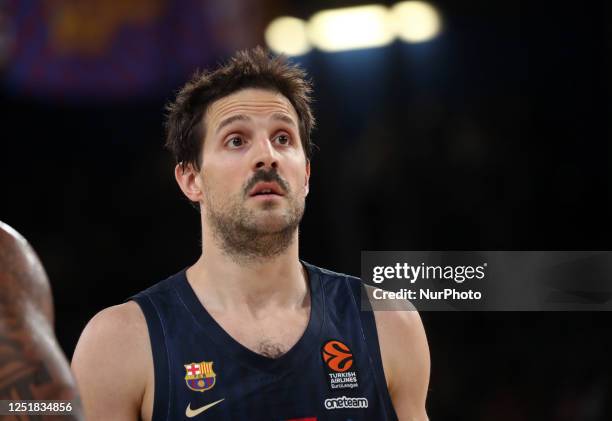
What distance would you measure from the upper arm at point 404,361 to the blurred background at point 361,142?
2.71 meters

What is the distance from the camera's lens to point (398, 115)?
6.08m

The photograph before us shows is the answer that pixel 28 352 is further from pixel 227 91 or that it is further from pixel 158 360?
pixel 227 91

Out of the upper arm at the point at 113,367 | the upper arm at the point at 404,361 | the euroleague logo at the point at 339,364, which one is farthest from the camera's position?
the upper arm at the point at 404,361

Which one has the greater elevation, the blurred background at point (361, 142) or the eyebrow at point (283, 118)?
the blurred background at point (361, 142)

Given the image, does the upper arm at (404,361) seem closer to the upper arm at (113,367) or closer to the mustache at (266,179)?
the mustache at (266,179)

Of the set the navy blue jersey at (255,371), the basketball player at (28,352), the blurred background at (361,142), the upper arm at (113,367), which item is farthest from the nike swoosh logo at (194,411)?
the blurred background at (361,142)

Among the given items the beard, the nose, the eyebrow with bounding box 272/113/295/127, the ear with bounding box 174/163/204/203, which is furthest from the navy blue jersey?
the eyebrow with bounding box 272/113/295/127

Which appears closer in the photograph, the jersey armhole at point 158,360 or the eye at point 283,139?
the jersey armhole at point 158,360

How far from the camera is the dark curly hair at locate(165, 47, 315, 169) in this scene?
10.0 feet

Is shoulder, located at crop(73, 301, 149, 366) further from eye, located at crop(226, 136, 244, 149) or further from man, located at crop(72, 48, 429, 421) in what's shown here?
eye, located at crop(226, 136, 244, 149)

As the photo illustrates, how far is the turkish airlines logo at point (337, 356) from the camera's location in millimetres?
2732

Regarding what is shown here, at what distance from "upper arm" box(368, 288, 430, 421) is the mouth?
59 cm

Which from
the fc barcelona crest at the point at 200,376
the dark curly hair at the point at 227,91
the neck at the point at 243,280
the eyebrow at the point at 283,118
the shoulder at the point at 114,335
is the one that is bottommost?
the fc barcelona crest at the point at 200,376

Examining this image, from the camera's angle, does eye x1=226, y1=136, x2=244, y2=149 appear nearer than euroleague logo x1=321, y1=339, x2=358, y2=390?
No
